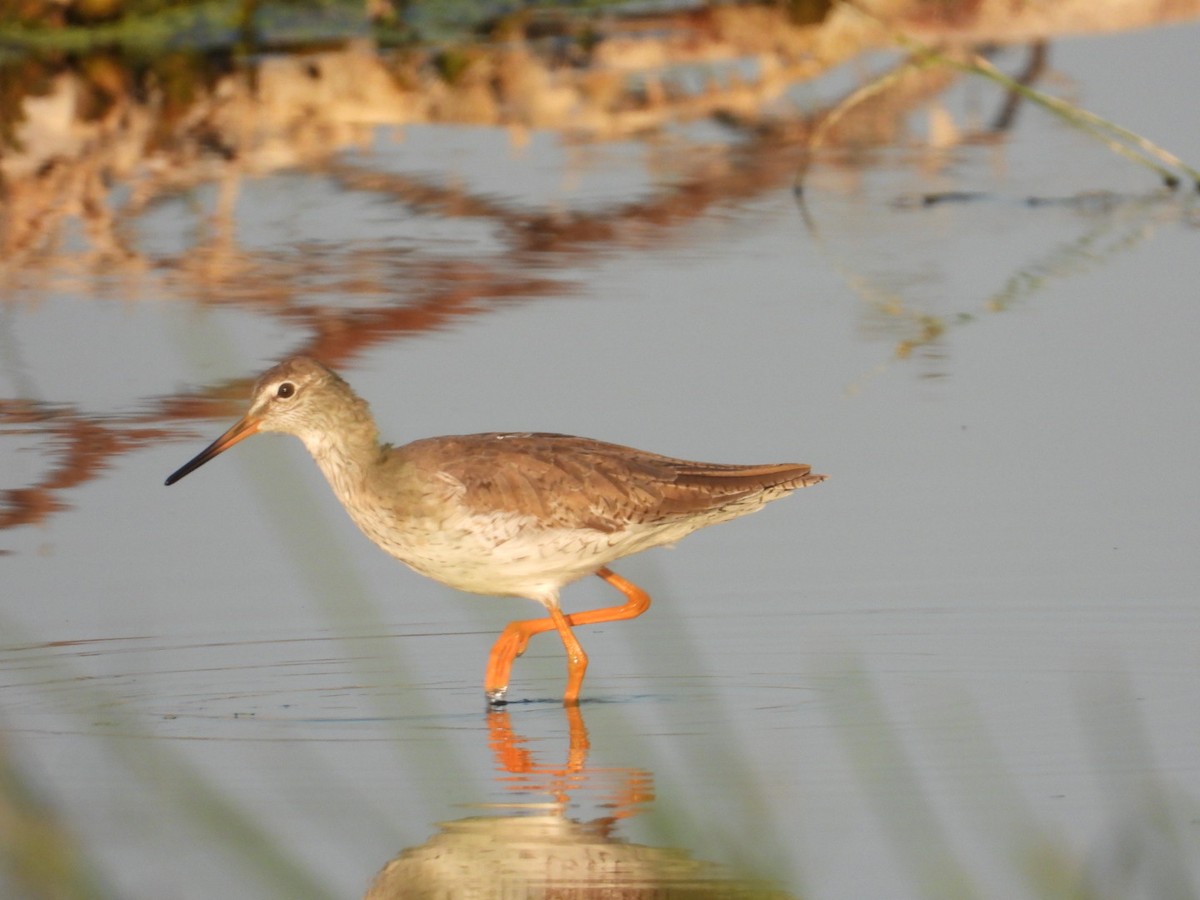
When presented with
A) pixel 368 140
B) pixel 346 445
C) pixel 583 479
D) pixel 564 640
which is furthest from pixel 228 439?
pixel 368 140

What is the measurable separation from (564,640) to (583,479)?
1.73 feet

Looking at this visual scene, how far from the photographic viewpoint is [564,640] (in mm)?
6637

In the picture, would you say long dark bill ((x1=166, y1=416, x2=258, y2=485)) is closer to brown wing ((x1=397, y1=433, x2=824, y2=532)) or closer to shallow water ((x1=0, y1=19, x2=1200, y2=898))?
shallow water ((x1=0, y1=19, x2=1200, y2=898))

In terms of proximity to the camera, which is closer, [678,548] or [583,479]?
[583,479]

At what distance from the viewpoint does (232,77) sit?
584 inches

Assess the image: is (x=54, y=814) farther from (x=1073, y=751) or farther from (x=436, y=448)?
(x=436, y=448)

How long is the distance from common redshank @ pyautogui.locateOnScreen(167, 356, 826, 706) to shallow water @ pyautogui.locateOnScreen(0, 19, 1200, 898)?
0.20 meters

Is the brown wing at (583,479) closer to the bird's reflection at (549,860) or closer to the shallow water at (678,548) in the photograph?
the shallow water at (678,548)

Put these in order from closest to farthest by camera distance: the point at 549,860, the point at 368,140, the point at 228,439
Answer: the point at 549,860
the point at 228,439
the point at 368,140

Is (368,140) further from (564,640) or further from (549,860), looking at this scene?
(549,860)

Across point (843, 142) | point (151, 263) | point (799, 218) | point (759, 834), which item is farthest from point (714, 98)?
point (759, 834)

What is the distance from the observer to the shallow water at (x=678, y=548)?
5035 millimetres

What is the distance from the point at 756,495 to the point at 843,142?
6.92 m

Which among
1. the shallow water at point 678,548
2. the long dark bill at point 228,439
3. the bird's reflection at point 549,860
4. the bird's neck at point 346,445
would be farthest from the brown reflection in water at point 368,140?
the bird's reflection at point 549,860
